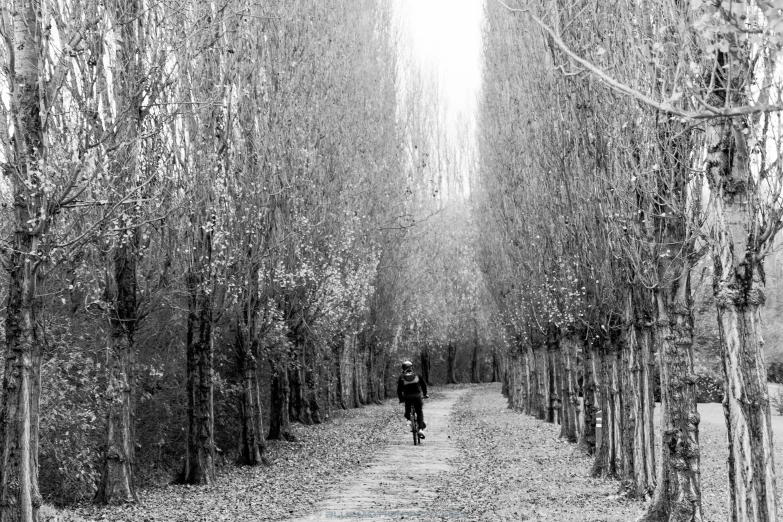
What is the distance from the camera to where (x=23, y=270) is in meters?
9.56

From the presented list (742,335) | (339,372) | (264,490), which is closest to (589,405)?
(264,490)

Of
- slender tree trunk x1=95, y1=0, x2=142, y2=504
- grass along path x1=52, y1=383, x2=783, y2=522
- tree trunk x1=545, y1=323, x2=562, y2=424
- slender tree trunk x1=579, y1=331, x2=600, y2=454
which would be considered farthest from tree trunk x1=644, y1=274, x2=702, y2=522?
tree trunk x1=545, y1=323, x2=562, y2=424

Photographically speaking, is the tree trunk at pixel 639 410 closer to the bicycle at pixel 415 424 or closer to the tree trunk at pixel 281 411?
the bicycle at pixel 415 424

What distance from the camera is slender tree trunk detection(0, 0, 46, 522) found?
30.9 feet

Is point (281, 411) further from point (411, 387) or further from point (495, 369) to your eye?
point (495, 369)

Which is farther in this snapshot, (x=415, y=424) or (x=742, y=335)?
(x=415, y=424)

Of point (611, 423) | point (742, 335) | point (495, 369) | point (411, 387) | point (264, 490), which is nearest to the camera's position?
point (742, 335)

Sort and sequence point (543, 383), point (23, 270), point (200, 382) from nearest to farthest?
1. point (23, 270)
2. point (200, 382)
3. point (543, 383)

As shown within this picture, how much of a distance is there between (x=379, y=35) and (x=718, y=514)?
25401mm

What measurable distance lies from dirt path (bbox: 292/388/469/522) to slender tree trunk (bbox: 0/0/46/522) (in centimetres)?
402

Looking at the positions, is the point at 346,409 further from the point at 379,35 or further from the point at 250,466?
the point at 250,466

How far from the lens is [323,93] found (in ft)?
72.9

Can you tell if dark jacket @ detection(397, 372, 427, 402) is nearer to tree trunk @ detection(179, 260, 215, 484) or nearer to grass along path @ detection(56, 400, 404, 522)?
grass along path @ detection(56, 400, 404, 522)

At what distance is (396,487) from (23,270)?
819 cm
